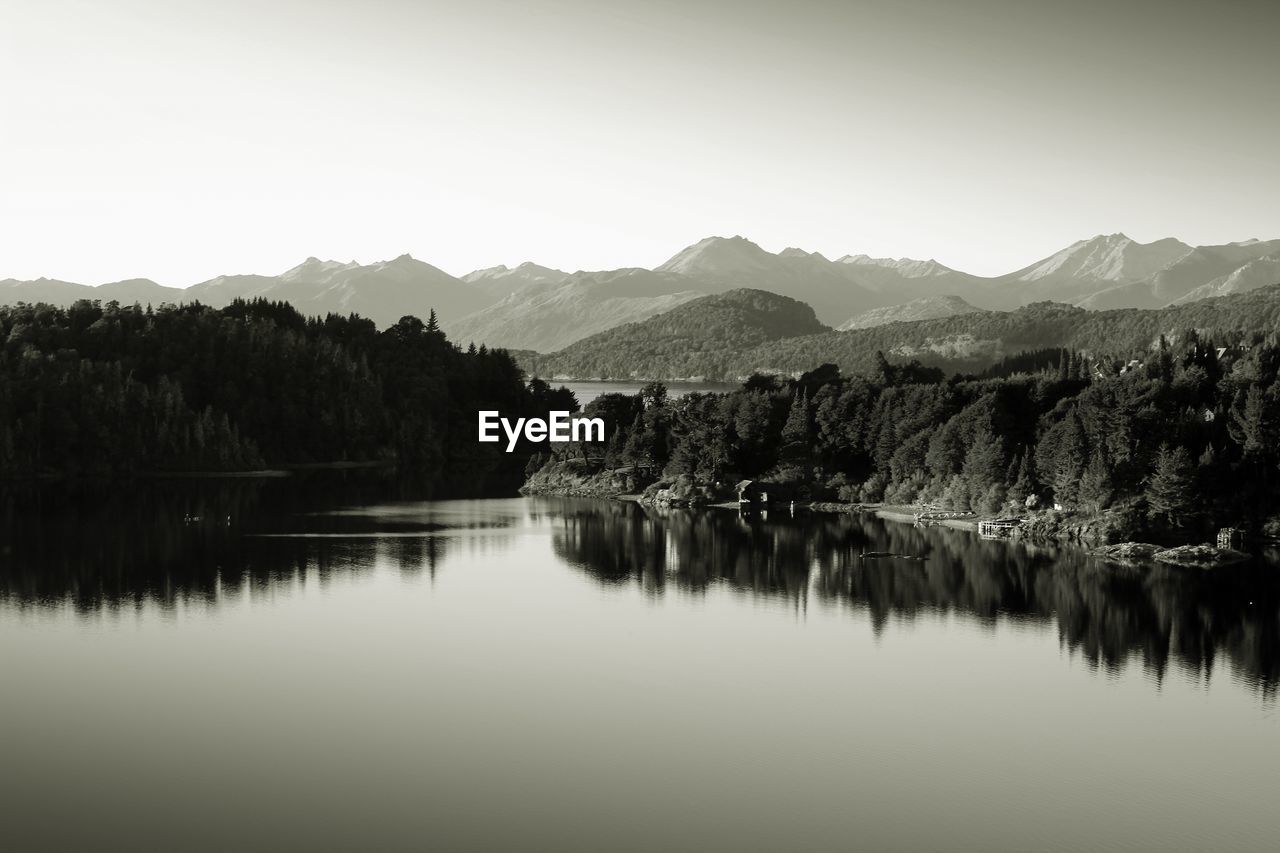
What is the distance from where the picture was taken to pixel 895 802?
35.7 meters

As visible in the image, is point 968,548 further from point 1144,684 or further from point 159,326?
point 159,326

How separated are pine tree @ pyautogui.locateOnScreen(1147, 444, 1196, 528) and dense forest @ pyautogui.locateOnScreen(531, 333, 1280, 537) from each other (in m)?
0.10

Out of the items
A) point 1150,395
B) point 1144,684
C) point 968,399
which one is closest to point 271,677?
point 1144,684

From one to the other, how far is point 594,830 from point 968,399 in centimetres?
8336

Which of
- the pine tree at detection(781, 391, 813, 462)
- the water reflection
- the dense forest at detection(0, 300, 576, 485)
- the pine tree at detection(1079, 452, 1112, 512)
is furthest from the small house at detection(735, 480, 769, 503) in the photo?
the dense forest at detection(0, 300, 576, 485)

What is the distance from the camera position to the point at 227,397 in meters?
166

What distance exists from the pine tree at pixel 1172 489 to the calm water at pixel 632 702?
24.5ft

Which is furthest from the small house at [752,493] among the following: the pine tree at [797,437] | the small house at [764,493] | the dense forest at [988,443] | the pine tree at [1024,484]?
the pine tree at [1024,484]

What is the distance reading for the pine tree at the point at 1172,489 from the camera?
7894cm

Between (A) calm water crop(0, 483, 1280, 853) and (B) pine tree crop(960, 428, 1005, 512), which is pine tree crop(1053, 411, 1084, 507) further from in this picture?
(A) calm water crop(0, 483, 1280, 853)

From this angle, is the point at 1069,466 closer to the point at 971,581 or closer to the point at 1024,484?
the point at 1024,484

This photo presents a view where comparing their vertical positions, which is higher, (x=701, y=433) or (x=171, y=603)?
(x=701, y=433)

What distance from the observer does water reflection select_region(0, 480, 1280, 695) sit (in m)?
59.2

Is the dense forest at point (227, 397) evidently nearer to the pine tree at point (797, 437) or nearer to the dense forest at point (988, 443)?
the dense forest at point (988, 443)
